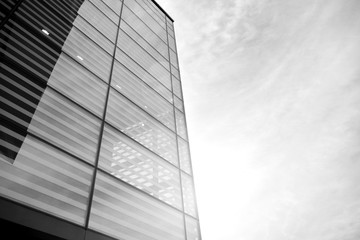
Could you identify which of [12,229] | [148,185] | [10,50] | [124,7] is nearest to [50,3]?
[10,50]

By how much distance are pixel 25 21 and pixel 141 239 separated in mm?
6344

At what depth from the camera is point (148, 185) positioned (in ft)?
22.9

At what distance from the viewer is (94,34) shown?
9.38m

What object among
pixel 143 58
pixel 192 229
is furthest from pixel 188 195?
pixel 143 58

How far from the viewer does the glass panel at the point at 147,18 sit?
46.2 feet

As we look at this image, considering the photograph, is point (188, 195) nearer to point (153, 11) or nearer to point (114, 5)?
point (114, 5)

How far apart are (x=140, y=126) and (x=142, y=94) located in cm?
170

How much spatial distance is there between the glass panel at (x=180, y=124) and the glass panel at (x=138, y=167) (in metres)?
2.29

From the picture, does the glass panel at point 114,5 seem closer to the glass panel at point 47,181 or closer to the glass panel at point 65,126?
the glass panel at point 65,126

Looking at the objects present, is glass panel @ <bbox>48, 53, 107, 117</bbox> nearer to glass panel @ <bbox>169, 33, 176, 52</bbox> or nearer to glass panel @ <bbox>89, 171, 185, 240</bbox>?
glass panel @ <bbox>89, 171, 185, 240</bbox>

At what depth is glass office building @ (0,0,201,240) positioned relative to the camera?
4516 millimetres

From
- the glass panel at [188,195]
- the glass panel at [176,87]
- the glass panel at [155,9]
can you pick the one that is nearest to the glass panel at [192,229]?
the glass panel at [188,195]

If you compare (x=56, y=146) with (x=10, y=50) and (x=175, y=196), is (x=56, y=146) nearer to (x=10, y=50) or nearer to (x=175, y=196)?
(x=10, y=50)

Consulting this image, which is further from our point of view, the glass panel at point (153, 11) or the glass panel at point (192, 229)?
the glass panel at point (153, 11)
